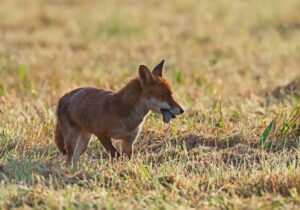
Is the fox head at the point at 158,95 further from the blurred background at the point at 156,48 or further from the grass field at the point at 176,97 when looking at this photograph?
the blurred background at the point at 156,48

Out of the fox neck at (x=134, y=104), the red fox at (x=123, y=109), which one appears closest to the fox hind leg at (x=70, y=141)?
the red fox at (x=123, y=109)

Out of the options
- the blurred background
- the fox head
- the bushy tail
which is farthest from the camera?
the blurred background

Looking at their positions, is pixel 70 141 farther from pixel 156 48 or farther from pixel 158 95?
pixel 156 48

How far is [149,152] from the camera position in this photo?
9.29 m

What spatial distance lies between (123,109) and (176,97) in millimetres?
3668

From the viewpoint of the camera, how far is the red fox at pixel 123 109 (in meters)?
8.60

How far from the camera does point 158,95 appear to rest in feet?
28.2

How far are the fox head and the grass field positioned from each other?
1.57ft

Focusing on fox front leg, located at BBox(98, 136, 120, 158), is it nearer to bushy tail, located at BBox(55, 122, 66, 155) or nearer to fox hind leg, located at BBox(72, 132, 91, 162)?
fox hind leg, located at BBox(72, 132, 91, 162)

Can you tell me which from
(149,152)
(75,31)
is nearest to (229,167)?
(149,152)

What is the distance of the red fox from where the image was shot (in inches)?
339

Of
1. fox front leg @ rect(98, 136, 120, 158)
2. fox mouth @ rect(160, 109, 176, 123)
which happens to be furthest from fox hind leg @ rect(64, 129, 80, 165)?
fox mouth @ rect(160, 109, 176, 123)

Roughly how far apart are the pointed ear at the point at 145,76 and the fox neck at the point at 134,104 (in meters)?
0.09

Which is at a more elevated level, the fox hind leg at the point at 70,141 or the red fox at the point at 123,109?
the red fox at the point at 123,109
